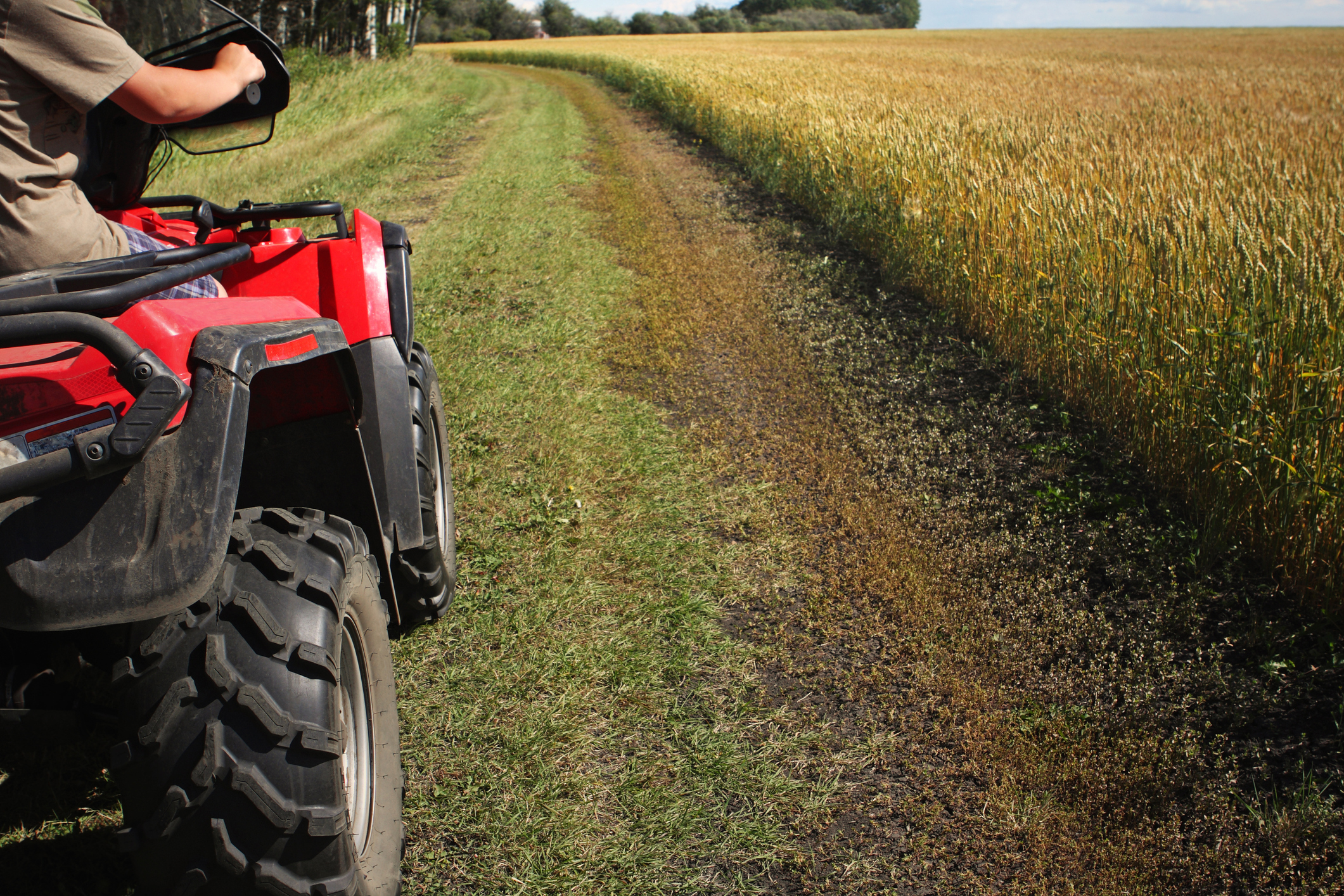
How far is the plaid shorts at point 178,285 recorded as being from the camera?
186cm

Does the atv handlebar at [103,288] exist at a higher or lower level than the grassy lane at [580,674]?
higher

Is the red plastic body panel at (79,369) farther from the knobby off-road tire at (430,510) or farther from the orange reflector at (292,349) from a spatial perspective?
the knobby off-road tire at (430,510)

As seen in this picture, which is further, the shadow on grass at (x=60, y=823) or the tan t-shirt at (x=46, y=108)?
the shadow on grass at (x=60, y=823)

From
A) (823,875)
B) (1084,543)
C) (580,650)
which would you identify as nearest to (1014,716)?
(823,875)

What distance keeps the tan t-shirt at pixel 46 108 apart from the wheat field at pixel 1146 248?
11.4 ft

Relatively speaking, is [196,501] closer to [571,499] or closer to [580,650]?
[580,650]

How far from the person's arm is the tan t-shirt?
4 cm

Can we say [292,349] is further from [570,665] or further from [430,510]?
[570,665]

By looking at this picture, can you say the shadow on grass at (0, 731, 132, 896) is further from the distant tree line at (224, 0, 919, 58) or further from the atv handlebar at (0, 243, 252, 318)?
the distant tree line at (224, 0, 919, 58)

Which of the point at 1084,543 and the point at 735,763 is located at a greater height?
the point at 1084,543

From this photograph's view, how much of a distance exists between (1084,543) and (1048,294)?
5.97 ft

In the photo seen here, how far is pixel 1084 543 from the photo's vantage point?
3.44 meters

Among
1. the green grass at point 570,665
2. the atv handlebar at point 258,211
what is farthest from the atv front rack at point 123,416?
the atv handlebar at point 258,211

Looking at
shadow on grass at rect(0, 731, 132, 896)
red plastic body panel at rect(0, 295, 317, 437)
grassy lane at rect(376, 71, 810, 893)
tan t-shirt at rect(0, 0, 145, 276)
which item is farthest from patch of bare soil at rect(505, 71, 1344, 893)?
tan t-shirt at rect(0, 0, 145, 276)
